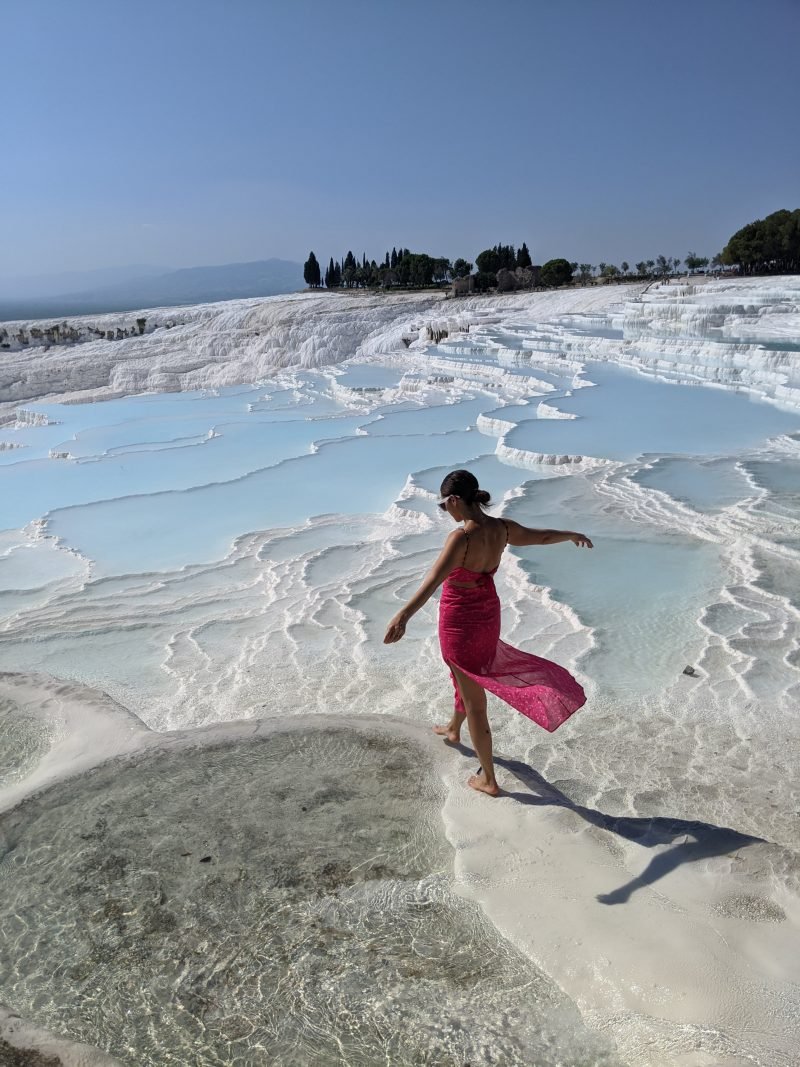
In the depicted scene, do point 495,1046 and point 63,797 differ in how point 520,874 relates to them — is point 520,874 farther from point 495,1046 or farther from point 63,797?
point 63,797

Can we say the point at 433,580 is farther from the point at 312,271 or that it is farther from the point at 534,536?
the point at 312,271

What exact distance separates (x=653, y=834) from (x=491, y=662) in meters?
0.65

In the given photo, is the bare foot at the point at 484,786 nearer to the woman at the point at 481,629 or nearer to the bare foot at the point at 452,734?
the woman at the point at 481,629

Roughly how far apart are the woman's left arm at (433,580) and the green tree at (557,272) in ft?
119

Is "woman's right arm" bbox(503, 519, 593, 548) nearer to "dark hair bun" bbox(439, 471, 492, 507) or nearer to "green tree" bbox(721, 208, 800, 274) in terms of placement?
"dark hair bun" bbox(439, 471, 492, 507)

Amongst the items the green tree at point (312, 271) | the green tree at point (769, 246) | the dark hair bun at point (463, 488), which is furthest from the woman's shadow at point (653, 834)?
the green tree at point (312, 271)

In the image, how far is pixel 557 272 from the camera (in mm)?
35875

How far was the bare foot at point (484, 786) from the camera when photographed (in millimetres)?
2422

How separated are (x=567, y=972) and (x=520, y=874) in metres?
0.35

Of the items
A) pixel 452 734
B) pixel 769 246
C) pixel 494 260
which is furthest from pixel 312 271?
pixel 452 734

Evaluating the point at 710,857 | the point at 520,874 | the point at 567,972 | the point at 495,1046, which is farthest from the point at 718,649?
the point at 495,1046

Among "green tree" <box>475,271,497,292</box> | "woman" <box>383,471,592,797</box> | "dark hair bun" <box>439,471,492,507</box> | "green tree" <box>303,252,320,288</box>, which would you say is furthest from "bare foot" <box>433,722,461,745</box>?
"green tree" <box>303,252,320,288</box>

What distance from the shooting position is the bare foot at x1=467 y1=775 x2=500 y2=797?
2.42m

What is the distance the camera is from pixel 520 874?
207 cm
